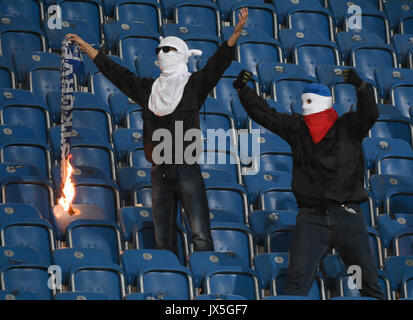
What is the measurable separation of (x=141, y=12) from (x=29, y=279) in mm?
3746

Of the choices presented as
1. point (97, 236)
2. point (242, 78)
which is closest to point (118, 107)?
point (97, 236)

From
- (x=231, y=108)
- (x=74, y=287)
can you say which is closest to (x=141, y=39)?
(x=231, y=108)

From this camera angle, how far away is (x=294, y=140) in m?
6.66

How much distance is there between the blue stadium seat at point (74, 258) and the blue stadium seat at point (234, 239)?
80 cm

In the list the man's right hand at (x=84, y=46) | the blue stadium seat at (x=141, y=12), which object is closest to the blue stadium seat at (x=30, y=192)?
the man's right hand at (x=84, y=46)

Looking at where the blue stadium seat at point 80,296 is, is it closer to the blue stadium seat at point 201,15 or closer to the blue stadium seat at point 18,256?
the blue stadium seat at point 18,256

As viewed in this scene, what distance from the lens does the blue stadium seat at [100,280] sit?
247 inches

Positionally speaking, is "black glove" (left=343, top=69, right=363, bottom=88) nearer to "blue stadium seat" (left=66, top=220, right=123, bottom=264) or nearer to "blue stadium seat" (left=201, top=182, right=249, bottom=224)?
"blue stadium seat" (left=201, top=182, right=249, bottom=224)

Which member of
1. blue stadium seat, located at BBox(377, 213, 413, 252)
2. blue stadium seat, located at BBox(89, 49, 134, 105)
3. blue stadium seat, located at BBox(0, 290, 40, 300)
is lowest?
blue stadium seat, located at BBox(0, 290, 40, 300)

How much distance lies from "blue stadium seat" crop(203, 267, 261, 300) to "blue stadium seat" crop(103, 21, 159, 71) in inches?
104

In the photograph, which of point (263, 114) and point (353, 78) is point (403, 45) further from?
point (353, 78)

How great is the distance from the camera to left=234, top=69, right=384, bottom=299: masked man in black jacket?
6.35m

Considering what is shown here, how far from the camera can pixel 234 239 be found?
7.07 metres

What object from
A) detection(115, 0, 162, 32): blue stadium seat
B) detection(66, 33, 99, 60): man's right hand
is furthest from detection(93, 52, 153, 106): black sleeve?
detection(115, 0, 162, 32): blue stadium seat
